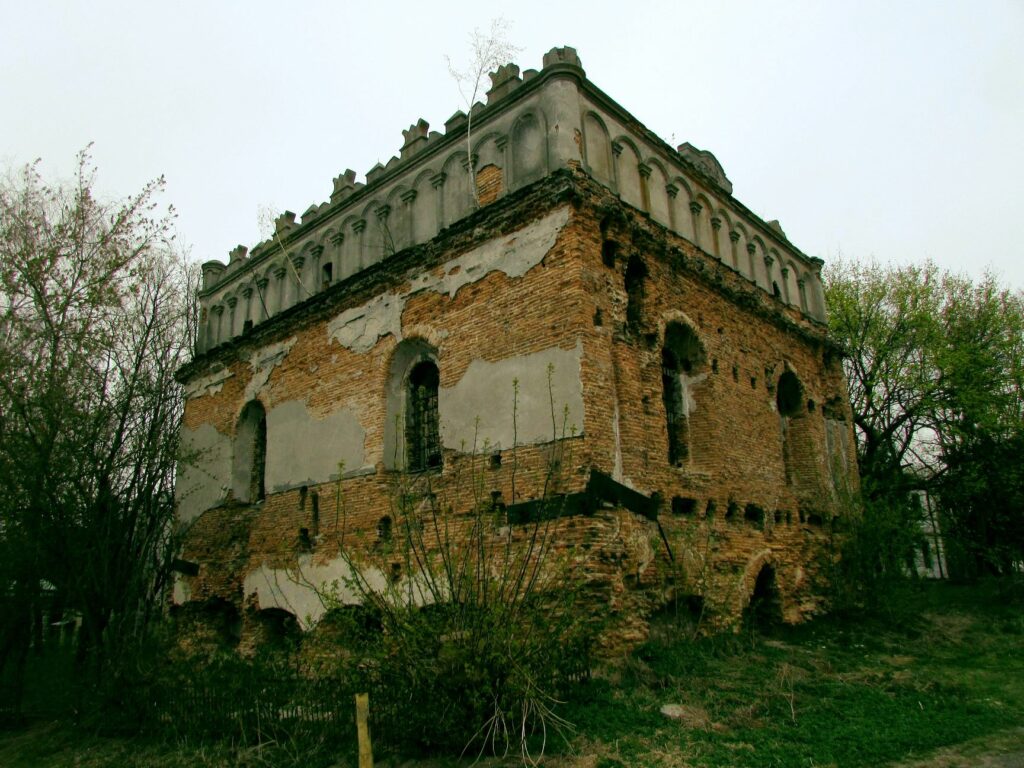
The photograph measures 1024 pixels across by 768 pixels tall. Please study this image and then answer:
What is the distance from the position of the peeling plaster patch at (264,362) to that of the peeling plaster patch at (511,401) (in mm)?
4229

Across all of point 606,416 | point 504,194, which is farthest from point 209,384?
point 606,416

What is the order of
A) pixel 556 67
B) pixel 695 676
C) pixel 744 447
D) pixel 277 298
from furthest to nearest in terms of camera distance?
pixel 277 298 < pixel 744 447 < pixel 556 67 < pixel 695 676

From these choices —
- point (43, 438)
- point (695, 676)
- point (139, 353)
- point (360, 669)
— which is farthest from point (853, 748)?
point (139, 353)

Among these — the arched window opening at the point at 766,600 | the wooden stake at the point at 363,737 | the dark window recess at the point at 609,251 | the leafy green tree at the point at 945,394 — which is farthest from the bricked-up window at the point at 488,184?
the leafy green tree at the point at 945,394

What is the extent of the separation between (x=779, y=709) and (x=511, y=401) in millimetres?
4201

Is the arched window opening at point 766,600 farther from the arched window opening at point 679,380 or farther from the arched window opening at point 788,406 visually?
the arched window opening at point 788,406

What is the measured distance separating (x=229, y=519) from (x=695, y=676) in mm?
8650

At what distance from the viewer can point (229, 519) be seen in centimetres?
1267

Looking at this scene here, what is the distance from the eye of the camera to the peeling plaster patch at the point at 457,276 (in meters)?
8.93

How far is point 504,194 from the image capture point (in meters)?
9.73

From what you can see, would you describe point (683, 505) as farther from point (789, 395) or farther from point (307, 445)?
point (307, 445)

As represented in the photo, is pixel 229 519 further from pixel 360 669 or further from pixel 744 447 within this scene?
pixel 744 447

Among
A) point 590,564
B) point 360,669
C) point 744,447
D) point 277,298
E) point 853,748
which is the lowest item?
point 853,748

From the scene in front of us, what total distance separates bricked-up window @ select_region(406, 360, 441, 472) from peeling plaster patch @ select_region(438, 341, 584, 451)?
30.9 inches
